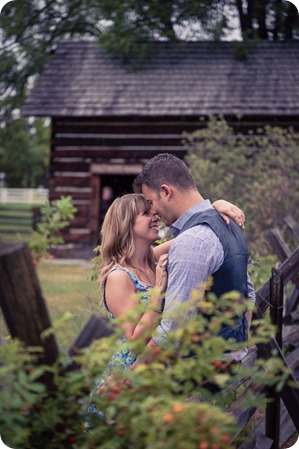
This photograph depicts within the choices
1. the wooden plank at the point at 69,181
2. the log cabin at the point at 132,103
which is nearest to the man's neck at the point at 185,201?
the log cabin at the point at 132,103

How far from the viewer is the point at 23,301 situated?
5.73ft

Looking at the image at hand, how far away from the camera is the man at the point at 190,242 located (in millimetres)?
2521

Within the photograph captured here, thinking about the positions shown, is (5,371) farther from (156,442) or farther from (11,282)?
(156,442)

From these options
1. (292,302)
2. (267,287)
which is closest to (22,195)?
(292,302)

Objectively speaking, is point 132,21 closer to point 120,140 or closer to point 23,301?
point 120,140

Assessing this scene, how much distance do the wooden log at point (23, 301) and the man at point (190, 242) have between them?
0.57 meters

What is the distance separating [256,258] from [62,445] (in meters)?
2.81

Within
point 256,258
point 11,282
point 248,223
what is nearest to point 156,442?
point 11,282

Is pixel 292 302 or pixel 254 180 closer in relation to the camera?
pixel 292 302

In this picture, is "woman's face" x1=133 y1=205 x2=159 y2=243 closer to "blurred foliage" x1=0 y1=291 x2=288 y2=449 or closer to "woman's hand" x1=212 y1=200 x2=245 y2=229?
"woman's hand" x1=212 y1=200 x2=245 y2=229

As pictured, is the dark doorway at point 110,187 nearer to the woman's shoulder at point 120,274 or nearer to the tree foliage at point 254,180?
the tree foliage at point 254,180

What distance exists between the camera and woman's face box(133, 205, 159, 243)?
3.09 m

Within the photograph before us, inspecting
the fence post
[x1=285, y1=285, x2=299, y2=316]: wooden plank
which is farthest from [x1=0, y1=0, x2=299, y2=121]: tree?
the fence post

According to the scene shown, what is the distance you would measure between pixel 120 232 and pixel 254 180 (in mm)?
6943
